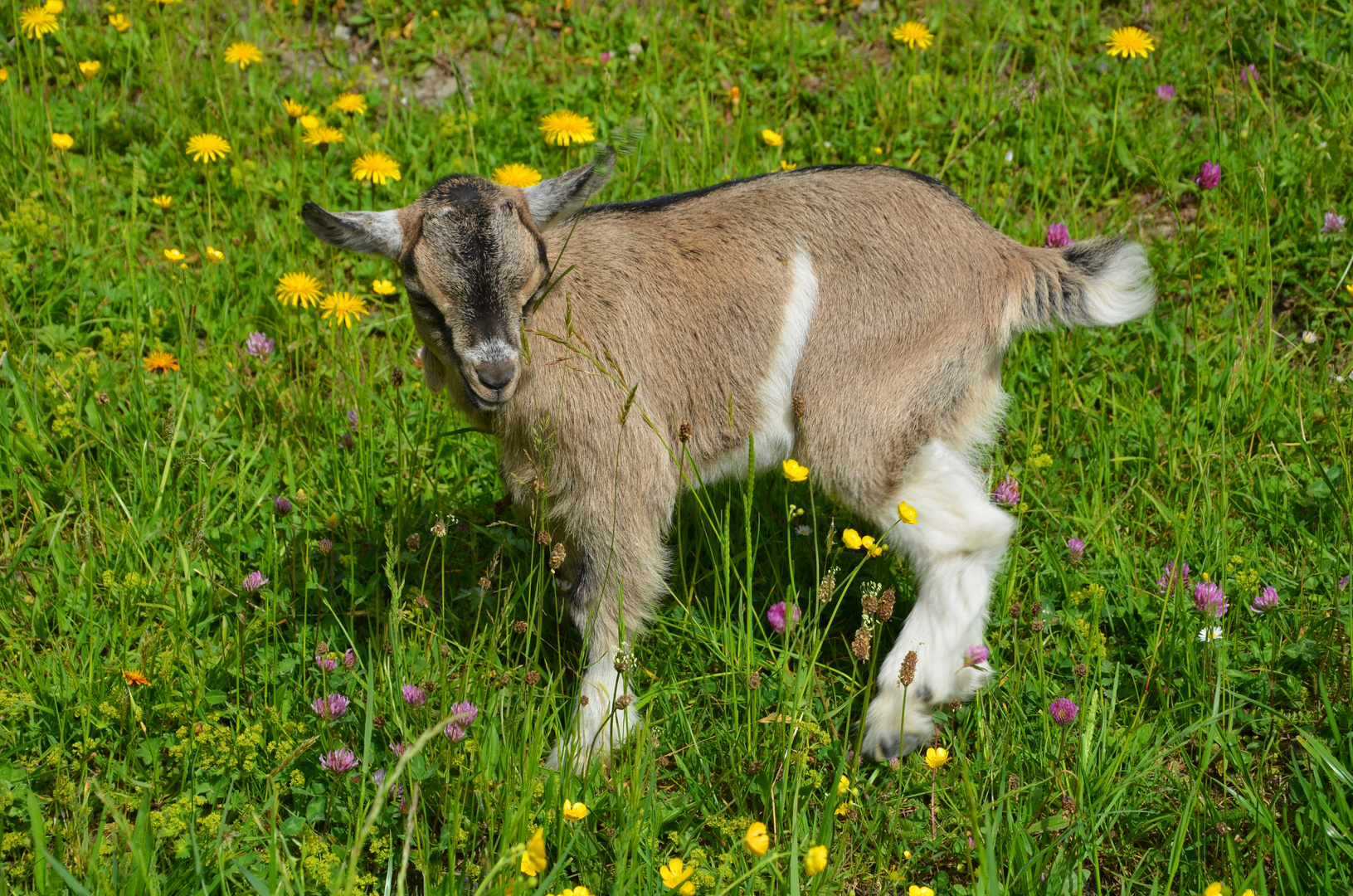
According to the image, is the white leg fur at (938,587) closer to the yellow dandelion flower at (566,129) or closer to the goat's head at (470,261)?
the goat's head at (470,261)

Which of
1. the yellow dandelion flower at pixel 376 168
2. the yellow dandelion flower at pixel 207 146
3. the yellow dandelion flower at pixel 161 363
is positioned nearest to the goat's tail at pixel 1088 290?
the yellow dandelion flower at pixel 376 168

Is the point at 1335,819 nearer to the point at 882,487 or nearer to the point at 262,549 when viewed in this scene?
the point at 882,487

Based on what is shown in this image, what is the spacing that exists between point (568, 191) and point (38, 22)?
321cm

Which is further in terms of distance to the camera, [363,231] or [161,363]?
[161,363]

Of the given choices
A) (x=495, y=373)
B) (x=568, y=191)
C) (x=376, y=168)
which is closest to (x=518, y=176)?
(x=376, y=168)

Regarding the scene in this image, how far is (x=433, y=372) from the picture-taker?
328 cm

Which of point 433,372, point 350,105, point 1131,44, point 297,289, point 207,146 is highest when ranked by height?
point 1131,44

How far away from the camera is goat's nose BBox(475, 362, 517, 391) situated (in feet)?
9.29

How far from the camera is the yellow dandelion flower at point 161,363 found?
3.90 meters

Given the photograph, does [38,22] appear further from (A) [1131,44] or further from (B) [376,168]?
(A) [1131,44]

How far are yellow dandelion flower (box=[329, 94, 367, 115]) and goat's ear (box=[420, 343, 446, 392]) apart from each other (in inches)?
75.4

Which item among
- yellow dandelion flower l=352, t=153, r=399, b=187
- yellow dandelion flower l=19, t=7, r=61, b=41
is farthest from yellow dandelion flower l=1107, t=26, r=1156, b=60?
yellow dandelion flower l=19, t=7, r=61, b=41

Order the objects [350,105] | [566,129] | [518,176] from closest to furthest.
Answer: [518,176] < [566,129] < [350,105]

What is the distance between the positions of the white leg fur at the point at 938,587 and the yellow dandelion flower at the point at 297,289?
2.28 metres
